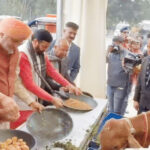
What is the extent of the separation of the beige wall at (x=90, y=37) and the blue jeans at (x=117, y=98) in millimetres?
263

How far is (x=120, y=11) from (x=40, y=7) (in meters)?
1.32

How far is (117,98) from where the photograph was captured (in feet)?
11.2

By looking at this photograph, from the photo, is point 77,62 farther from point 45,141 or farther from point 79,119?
point 45,141

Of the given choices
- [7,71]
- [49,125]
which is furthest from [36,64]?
[49,125]

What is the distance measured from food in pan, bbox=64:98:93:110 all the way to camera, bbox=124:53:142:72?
119cm

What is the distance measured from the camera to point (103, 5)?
3.53m

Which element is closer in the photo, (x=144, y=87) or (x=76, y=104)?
(x=76, y=104)

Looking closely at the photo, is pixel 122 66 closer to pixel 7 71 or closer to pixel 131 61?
pixel 131 61

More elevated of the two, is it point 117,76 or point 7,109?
point 7,109

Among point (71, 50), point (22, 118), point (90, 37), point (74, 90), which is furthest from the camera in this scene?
point (90, 37)

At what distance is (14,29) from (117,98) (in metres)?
2.01

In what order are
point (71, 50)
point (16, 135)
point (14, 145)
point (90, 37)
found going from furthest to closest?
1. point (90, 37)
2. point (71, 50)
3. point (16, 135)
4. point (14, 145)

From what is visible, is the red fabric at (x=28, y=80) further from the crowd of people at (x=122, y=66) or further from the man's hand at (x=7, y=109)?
the crowd of people at (x=122, y=66)

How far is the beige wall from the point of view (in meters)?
3.54
